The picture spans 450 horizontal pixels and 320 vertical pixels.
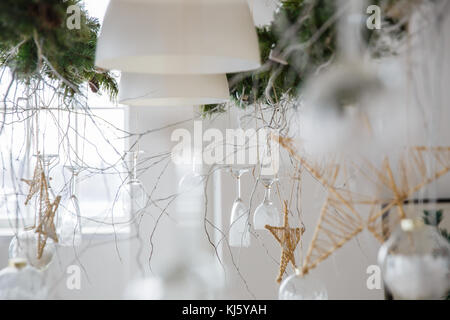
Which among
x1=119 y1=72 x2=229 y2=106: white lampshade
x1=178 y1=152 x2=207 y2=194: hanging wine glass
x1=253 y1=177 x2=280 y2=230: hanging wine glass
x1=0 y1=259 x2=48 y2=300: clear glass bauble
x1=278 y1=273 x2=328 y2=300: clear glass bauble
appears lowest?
x1=278 y1=273 x2=328 y2=300: clear glass bauble

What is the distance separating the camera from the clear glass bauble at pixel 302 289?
0.69m

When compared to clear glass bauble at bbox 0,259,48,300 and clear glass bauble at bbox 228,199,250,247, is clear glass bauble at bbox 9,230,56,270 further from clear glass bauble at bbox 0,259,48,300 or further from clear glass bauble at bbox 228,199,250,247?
clear glass bauble at bbox 228,199,250,247

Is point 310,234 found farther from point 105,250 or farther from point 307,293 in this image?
point 307,293

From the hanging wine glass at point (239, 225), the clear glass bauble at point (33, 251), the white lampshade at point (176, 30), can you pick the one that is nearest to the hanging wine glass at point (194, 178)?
the hanging wine glass at point (239, 225)

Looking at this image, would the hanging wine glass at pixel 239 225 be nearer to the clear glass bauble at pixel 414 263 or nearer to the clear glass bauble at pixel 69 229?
the clear glass bauble at pixel 69 229

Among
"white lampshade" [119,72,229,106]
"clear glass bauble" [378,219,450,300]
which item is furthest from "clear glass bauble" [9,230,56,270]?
"clear glass bauble" [378,219,450,300]

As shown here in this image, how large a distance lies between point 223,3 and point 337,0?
0.15 m

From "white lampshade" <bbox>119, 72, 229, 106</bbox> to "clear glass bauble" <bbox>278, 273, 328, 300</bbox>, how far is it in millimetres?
395

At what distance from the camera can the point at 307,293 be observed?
0.69 m

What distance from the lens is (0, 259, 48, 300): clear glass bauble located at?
67 cm

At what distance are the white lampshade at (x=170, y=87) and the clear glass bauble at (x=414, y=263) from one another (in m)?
0.48

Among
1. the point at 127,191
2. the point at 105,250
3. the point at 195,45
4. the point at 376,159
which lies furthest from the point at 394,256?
the point at 105,250

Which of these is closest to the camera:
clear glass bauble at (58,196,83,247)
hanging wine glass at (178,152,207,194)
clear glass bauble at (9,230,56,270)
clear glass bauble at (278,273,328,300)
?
clear glass bauble at (278,273,328,300)

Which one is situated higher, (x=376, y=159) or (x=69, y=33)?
(x=69, y=33)
